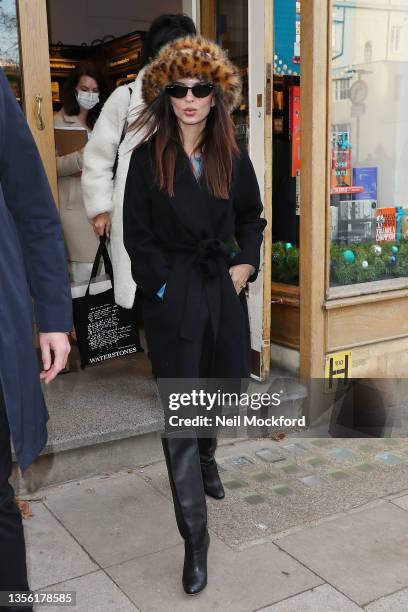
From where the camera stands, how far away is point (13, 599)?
6.16ft

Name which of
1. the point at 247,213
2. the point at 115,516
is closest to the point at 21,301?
the point at 247,213

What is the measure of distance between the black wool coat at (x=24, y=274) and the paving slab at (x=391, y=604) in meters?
1.37

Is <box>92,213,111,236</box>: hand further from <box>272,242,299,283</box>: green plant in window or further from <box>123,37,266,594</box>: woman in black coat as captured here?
<box>272,242,299,283</box>: green plant in window

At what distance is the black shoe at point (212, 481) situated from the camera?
10.9ft

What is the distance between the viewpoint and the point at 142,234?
268 cm

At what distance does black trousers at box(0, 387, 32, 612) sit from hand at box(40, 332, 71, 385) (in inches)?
7.5

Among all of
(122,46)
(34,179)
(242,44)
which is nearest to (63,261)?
(34,179)

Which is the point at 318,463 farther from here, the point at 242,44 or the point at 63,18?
the point at 63,18

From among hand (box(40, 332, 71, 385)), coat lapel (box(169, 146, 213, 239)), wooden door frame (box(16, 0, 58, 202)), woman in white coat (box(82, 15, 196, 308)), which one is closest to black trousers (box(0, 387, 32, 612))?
hand (box(40, 332, 71, 385))

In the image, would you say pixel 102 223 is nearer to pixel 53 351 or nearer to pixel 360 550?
pixel 53 351

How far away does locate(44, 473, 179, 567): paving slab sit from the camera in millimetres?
2912

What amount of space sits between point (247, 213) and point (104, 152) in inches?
47.8

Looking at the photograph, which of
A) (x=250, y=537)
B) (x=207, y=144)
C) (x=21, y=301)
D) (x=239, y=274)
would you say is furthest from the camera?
(x=250, y=537)

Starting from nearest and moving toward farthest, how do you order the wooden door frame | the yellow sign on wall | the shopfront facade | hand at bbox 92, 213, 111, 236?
the wooden door frame < hand at bbox 92, 213, 111, 236 < the shopfront facade < the yellow sign on wall
